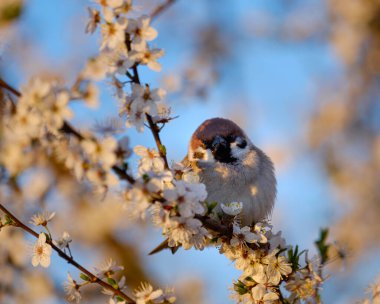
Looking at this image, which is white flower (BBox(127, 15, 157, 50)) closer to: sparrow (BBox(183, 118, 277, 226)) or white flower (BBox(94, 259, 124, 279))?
white flower (BBox(94, 259, 124, 279))

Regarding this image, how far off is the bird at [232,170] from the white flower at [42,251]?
96cm

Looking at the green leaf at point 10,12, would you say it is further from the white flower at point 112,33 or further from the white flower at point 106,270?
the white flower at point 106,270

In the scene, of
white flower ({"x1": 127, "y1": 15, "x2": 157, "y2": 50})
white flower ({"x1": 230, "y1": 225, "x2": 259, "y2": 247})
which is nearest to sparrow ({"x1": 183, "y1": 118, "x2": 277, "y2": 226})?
white flower ({"x1": 230, "y1": 225, "x2": 259, "y2": 247})

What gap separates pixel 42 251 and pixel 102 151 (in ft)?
2.07

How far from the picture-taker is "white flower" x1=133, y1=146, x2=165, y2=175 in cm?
189

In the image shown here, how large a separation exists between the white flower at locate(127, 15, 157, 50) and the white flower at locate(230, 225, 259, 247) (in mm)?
829

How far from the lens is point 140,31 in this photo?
6.16 ft

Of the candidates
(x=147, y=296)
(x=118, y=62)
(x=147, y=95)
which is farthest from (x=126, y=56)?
(x=147, y=296)

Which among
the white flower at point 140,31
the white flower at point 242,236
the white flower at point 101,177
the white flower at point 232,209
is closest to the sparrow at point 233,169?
the white flower at point 232,209

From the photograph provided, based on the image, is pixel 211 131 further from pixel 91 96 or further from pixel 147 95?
pixel 91 96

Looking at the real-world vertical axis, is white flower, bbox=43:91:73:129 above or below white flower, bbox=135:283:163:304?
above

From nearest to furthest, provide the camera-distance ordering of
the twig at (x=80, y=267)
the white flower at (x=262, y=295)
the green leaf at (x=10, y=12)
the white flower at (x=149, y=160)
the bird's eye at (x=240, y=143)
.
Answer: the white flower at (x=149, y=160), the twig at (x=80, y=267), the white flower at (x=262, y=295), the green leaf at (x=10, y=12), the bird's eye at (x=240, y=143)

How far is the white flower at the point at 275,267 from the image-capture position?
2.19 meters

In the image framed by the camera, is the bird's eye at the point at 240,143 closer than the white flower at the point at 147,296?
No
